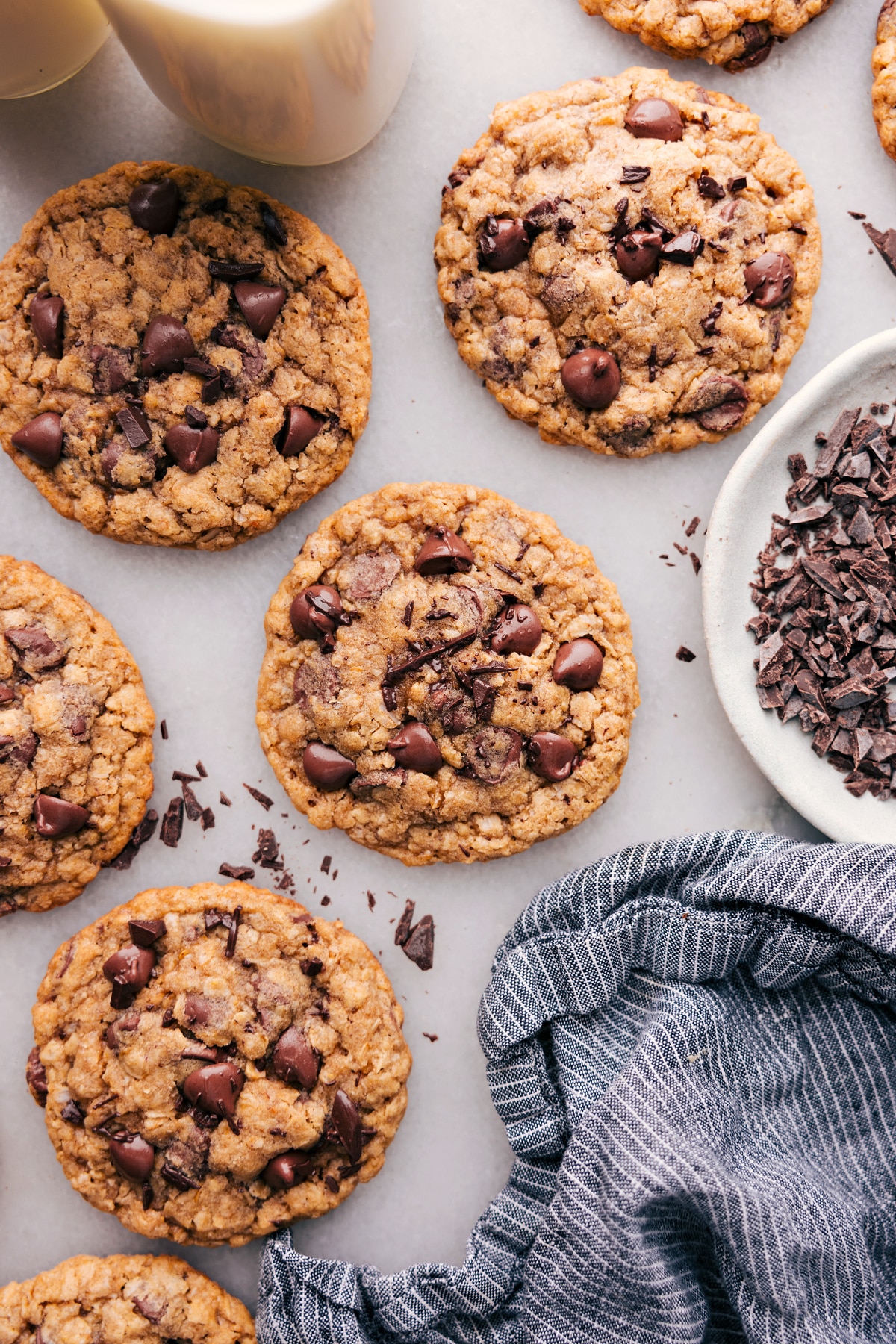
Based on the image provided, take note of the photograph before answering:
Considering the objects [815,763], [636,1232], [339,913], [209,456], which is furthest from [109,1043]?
[815,763]

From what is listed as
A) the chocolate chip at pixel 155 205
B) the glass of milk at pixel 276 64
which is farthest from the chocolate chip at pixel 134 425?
the glass of milk at pixel 276 64

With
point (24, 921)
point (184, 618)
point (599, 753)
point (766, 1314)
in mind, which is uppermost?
point (184, 618)

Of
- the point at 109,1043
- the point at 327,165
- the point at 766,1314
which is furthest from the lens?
the point at 327,165

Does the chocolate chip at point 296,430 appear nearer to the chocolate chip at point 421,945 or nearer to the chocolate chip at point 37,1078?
the chocolate chip at point 421,945

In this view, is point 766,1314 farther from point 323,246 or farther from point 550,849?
point 323,246

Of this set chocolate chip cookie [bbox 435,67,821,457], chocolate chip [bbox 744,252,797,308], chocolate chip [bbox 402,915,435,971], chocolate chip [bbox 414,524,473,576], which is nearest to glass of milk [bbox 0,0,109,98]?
chocolate chip cookie [bbox 435,67,821,457]
